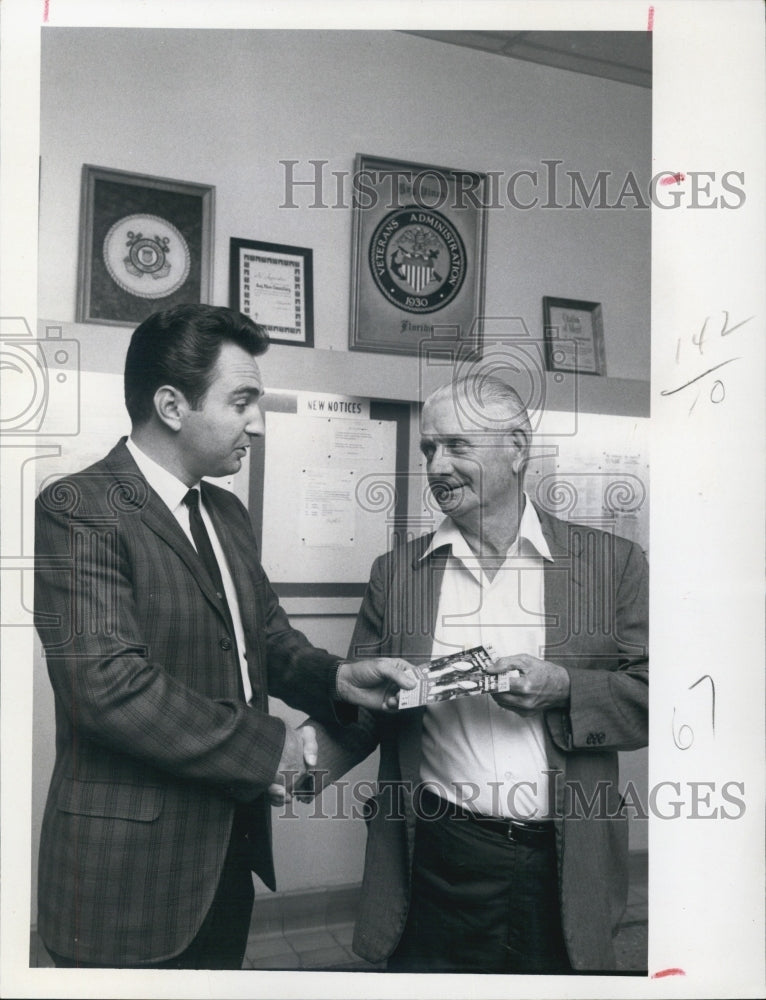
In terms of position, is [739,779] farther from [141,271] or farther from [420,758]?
[141,271]

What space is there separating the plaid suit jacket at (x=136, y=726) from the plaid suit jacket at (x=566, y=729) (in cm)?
19

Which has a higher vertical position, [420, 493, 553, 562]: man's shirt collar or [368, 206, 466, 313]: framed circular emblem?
[368, 206, 466, 313]: framed circular emblem

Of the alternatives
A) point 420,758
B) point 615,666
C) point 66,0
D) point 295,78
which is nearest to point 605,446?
point 615,666

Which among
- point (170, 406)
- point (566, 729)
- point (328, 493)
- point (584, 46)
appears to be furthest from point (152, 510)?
point (584, 46)

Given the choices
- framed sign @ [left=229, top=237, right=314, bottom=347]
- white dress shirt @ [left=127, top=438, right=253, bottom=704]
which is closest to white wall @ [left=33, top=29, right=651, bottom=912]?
framed sign @ [left=229, top=237, right=314, bottom=347]

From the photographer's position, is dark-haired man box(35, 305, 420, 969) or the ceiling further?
the ceiling

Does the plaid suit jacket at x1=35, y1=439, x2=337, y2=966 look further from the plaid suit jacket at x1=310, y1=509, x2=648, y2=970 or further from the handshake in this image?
the plaid suit jacket at x1=310, y1=509, x2=648, y2=970

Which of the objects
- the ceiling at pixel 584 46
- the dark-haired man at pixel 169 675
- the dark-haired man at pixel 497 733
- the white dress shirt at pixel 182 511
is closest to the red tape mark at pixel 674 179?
the ceiling at pixel 584 46

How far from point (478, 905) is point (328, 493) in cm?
77

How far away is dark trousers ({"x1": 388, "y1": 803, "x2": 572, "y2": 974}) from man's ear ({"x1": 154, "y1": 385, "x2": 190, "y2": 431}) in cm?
83

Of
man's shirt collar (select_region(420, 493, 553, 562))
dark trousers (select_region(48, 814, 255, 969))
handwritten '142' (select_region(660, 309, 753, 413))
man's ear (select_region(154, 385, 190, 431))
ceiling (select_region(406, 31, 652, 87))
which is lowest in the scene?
dark trousers (select_region(48, 814, 255, 969))

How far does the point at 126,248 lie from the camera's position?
1.37 m

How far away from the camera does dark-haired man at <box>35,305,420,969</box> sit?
1.33 m

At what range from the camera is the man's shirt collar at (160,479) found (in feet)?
4.48
